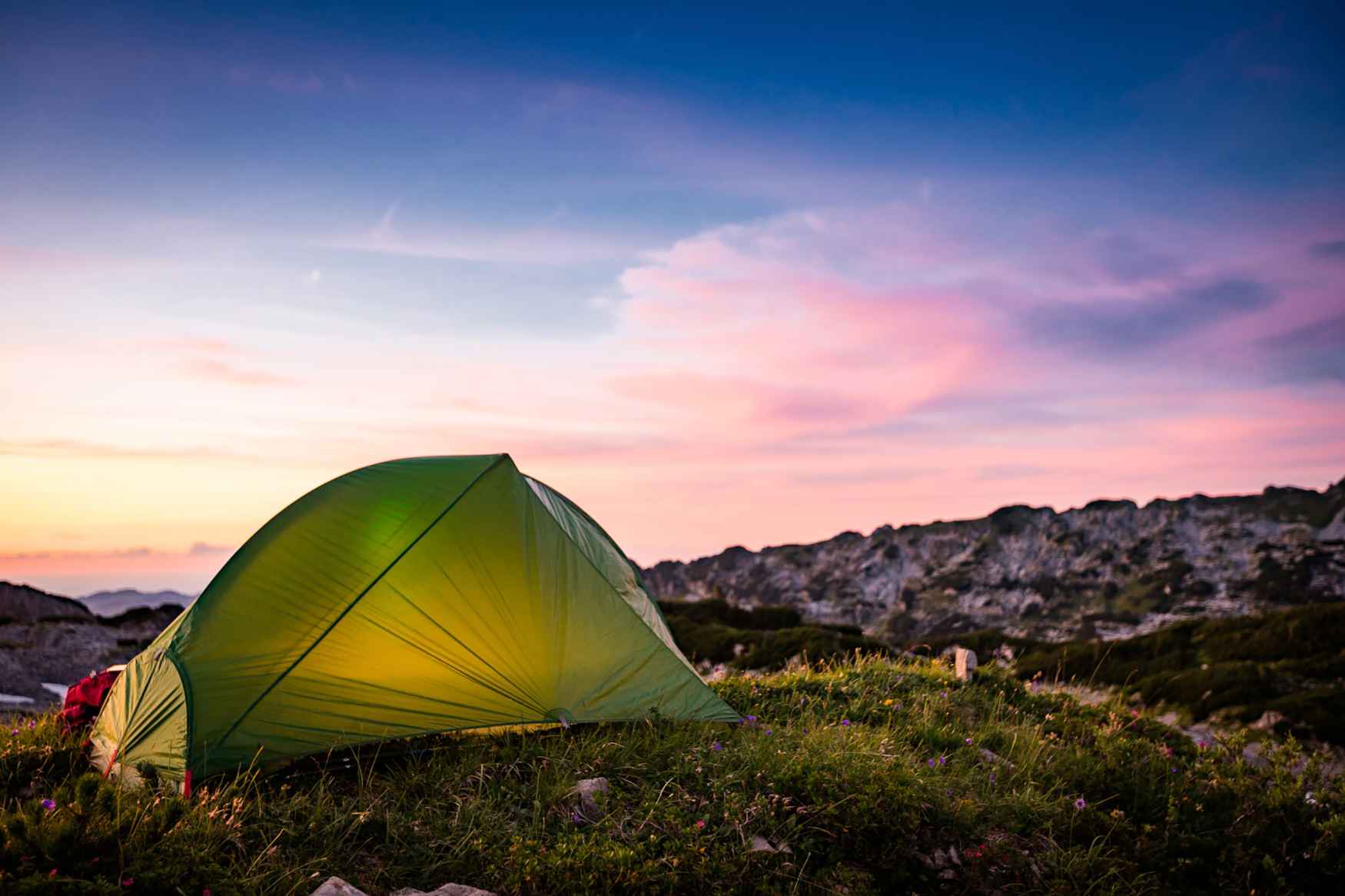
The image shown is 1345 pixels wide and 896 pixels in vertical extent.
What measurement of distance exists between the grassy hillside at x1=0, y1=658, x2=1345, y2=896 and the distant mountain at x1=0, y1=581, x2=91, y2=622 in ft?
90.1

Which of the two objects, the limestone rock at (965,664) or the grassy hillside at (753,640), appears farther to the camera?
the grassy hillside at (753,640)

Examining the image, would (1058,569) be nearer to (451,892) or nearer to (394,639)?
(394,639)

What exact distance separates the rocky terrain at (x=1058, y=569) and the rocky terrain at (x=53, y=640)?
91.1 ft

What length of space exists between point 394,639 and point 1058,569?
63814 millimetres

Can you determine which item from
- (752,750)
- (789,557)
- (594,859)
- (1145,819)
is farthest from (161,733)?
(789,557)

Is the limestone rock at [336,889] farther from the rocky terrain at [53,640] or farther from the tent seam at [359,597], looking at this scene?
the rocky terrain at [53,640]

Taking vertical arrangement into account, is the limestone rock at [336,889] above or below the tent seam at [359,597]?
below

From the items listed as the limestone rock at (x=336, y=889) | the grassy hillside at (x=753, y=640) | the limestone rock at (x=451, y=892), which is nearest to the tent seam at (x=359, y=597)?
the limestone rock at (x=336, y=889)

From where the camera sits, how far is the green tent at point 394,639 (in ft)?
23.1

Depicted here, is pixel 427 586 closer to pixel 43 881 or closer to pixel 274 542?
pixel 274 542

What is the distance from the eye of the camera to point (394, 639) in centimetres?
768

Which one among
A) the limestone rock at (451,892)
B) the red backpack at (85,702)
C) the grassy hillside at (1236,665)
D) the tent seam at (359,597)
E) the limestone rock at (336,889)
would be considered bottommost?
the grassy hillside at (1236,665)

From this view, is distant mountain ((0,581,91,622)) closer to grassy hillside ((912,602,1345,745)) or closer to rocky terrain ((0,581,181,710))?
rocky terrain ((0,581,181,710))

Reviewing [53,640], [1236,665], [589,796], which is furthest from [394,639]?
[53,640]
